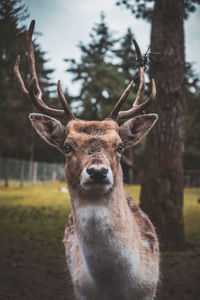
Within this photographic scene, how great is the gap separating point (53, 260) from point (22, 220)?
9.86ft

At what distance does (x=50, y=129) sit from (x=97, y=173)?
124cm

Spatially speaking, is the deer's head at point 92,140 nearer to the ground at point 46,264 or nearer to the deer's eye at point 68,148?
the deer's eye at point 68,148

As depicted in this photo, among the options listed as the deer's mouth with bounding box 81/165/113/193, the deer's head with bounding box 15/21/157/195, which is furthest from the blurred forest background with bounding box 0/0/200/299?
the deer's mouth with bounding box 81/165/113/193

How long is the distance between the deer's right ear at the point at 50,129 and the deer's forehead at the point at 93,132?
0.22 meters

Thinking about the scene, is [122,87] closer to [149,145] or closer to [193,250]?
[149,145]

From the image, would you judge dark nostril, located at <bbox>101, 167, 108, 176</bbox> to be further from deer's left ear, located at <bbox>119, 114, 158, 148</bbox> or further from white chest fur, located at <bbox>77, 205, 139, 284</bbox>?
deer's left ear, located at <bbox>119, 114, 158, 148</bbox>

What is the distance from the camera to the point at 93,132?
3.08 m

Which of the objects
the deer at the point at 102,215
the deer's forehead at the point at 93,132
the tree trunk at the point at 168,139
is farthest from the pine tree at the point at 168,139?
the deer's forehead at the point at 93,132

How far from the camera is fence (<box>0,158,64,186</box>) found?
2377 cm

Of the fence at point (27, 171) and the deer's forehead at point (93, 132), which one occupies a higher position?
the deer's forehead at point (93, 132)

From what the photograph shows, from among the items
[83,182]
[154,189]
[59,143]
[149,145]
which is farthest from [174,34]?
[83,182]

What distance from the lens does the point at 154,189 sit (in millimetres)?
6266

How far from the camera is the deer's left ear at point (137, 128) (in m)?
3.48

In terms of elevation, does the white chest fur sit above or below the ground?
above
